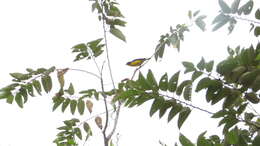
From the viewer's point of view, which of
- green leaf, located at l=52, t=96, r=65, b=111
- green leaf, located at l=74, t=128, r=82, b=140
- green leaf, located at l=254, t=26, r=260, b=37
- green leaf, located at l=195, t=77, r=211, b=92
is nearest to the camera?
green leaf, located at l=195, t=77, r=211, b=92

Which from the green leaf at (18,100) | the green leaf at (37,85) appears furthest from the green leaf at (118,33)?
the green leaf at (18,100)

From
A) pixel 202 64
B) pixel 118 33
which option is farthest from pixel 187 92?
pixel 118 33

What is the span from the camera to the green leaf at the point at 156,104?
2.98ft

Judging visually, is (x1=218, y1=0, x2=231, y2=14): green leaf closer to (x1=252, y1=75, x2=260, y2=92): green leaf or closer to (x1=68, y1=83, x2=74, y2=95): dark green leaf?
(x1=252, y1=75, x2=260, y2=92): green leaf

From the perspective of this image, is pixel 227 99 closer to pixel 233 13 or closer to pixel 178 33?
pixel 233 13

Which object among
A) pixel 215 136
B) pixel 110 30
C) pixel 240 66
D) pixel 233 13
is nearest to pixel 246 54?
pixel 240 66

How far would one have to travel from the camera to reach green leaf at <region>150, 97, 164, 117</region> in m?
0.91

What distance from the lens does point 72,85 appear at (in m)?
1.61

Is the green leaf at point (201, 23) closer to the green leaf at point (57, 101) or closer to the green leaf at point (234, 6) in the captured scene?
the green leaf at point (234, 6)

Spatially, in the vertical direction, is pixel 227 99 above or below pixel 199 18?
below

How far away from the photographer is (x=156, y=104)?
923 millimetres

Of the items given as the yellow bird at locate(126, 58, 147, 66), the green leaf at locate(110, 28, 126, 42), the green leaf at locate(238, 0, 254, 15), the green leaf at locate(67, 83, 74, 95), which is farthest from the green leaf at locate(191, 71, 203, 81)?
the green leaf at locate(67, 83, 74, 95)

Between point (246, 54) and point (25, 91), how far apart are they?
1145 mm

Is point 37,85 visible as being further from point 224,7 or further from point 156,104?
point 224,7
